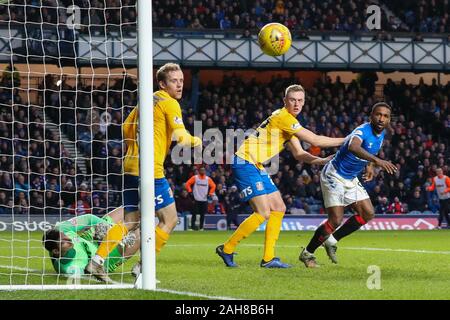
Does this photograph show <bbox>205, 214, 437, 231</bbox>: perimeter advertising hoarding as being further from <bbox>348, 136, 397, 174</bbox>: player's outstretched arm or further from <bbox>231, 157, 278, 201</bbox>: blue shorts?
<bbox>348, 136, 397, 174</bbox>: player's outstretched arm

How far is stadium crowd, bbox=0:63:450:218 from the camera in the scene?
25312 mm

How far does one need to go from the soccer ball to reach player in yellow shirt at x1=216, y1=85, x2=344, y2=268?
0.84 meters

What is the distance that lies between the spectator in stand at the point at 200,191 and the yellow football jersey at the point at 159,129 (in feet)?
48.7

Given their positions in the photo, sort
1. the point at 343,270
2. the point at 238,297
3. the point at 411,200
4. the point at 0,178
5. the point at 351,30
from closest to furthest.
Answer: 1. the point at 238,297
2. the point at 343,270
3. the point at 0,178
4. the point at 411,200
5. the point at 351,30

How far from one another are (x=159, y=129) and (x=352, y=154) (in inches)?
128

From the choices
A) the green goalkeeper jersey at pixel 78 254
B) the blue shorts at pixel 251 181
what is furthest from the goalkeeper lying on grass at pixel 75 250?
the blue shorts at pixel 251 181

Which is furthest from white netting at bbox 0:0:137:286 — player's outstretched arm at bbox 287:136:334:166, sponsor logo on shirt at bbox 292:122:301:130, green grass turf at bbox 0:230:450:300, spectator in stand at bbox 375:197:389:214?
sponsor logo on shirt at bbox 292:122:301:130

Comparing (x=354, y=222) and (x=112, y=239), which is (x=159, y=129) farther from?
(x=354, y=222)

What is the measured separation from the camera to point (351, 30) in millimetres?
34125
